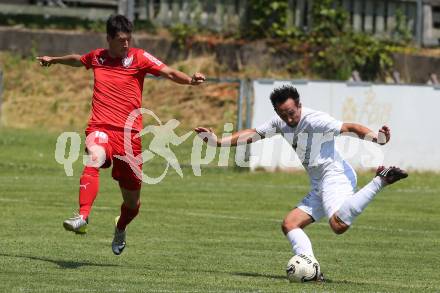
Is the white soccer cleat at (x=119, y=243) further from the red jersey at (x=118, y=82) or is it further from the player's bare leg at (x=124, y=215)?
the red jersey at (x=118, y=82)

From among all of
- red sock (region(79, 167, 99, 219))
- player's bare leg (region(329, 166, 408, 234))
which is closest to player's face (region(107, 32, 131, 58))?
red sock (region(79, 167, 99, 219))

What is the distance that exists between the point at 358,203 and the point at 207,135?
61.7 inches

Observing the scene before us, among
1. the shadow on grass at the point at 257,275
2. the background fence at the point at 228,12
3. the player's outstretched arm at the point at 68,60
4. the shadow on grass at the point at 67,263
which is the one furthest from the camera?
the background fence at the point at 228,12

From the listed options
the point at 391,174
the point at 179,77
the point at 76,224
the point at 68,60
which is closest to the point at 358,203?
the point at 391,174

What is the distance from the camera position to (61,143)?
27531mm

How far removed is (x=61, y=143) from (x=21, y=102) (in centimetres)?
432

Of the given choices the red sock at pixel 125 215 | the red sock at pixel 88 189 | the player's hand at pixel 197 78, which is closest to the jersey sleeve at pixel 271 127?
the player's hand at pixel 197 78

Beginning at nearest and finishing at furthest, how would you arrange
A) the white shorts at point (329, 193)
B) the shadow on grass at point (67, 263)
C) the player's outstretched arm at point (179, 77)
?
the white shorts at point (329, 193)
the shadow on grass at point (67, 263)
the player's outstretched arm at point (179, 77)

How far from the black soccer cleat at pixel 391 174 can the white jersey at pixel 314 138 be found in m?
0.59

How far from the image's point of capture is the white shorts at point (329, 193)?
40.6ft

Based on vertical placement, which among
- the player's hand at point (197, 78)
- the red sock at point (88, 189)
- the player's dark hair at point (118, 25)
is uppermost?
the player's dark hair at point (118, 25)

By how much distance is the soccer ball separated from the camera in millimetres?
Result: 11984

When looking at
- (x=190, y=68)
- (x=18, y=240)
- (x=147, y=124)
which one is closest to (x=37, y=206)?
(x=18, y=240)

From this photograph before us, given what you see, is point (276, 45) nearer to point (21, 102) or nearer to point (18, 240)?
point (21, 102)
